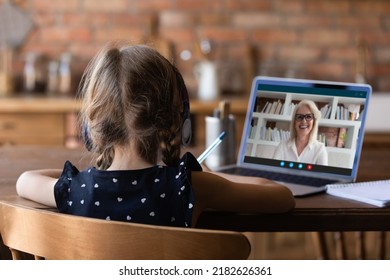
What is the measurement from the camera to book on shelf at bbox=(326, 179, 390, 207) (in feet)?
5.40

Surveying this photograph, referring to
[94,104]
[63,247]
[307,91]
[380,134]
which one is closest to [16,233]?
[63,247]

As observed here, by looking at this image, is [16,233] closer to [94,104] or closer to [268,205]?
[94,104]

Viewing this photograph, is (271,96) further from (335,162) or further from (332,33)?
(332,33)

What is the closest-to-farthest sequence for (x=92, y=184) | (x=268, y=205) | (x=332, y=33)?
1. (x=92, y=184)
2. (x=268, y=205)
3. (x=332, y=33)

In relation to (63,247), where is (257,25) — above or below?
above

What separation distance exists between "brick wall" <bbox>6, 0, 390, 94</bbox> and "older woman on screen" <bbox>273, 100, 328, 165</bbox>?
2.20 m

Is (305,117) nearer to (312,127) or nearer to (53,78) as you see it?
(312,127)

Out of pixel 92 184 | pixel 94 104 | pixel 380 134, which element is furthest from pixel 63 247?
pixel 380 134

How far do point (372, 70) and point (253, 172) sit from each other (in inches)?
94.2

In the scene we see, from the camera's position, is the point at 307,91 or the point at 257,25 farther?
the point at 257,25

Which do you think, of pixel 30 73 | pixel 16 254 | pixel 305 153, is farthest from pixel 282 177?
pixel 30 73

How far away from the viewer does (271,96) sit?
6.41 feet

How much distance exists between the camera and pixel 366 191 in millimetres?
1725
